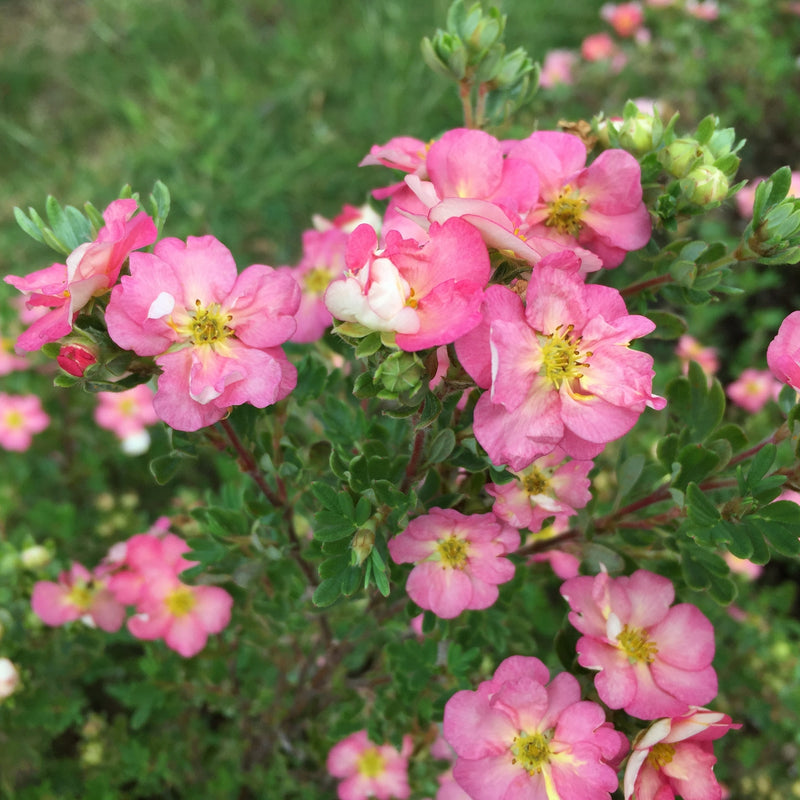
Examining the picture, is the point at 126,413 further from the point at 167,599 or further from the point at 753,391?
the point at 753,391

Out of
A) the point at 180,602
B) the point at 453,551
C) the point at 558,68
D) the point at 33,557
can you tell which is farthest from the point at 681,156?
the point at 558,68

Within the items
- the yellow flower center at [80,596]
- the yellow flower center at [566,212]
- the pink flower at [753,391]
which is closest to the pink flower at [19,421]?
the yellow flower center at [80,596]

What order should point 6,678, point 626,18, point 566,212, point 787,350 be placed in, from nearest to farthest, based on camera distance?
point 787,350
point 566,212
point 6,678
point 626,18

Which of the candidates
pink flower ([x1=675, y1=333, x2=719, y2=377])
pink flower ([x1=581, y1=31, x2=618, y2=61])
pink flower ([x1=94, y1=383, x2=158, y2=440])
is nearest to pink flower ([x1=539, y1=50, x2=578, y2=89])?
pink flower ([x1=581, y1=31, x2=618, y2=61])

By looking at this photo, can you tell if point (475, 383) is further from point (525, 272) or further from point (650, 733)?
point (650, 733)

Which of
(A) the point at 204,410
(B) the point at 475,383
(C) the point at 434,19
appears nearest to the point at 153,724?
(A) the point at 204,410

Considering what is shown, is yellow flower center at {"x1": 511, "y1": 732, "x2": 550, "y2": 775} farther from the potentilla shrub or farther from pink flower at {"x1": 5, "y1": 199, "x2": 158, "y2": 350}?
pink flower at {"x1": 5, "y1": 199, "x2": 158, "y2": 350}

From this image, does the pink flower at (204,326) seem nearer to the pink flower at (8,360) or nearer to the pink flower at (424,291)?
the pink flower at (424,291)
